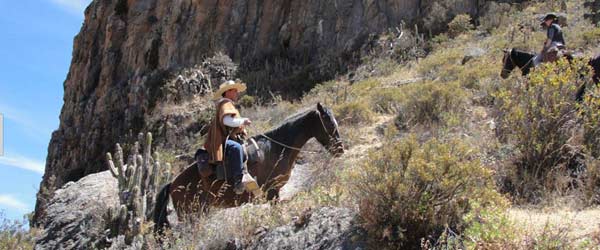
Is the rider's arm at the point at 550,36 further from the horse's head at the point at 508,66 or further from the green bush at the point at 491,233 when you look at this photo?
Result: the green bush at the point at 491,233

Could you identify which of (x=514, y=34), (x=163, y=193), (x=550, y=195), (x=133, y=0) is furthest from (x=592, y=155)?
(x=133, y=0)

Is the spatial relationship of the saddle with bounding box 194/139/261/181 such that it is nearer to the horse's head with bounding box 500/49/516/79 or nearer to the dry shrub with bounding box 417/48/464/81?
the horse's head with bounding box 500/49/516/79

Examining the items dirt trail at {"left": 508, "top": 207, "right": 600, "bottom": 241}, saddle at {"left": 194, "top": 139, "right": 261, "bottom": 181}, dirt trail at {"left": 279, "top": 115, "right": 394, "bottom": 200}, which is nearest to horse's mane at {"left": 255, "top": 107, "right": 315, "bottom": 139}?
saddle at {"left": 194, "top": 139, "right": 261, "bottom": 181}

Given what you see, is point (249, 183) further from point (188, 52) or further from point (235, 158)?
point (188, 52)

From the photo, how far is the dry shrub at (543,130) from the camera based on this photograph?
6355mm

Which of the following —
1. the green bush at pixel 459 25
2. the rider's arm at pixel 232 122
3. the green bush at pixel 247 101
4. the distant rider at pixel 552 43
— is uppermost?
the green bush at pixel 459 25

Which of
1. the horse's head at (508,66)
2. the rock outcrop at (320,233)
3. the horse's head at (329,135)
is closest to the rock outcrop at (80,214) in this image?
the horse's head at (329,135)

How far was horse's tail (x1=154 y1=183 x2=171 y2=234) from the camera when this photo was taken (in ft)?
27.0

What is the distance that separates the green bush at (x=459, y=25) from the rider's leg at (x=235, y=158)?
14.5 m

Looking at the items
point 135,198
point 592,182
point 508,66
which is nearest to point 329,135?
point 135,198

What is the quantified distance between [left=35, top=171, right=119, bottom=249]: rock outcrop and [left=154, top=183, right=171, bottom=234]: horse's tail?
803 mm

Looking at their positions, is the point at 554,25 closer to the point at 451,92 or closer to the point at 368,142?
the point at 451,92

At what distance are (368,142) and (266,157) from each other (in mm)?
4190

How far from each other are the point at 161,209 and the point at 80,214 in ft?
8.18
